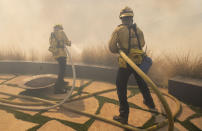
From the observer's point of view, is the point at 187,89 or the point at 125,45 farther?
the point at 187,89

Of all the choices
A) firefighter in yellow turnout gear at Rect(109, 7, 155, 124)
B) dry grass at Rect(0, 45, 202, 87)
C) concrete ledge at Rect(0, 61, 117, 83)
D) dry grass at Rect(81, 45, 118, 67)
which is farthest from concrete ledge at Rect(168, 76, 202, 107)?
dry grass at Rect(81, 45, 118, 67)

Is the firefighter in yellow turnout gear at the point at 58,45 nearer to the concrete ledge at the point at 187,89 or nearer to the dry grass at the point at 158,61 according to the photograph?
the dry grass at the point at 158,61

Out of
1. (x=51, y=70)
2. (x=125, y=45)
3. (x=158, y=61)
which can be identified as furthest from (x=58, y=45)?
(x=158, y=61)

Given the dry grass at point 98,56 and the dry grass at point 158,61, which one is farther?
the dry grass at point 98,56

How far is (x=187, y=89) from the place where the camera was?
335 centimetres

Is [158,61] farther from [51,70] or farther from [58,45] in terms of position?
[51,70]

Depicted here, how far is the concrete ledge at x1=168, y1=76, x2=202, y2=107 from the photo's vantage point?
3.18m

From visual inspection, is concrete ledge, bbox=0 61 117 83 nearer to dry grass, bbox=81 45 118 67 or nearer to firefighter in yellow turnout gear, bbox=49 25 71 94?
dry grass, bbox=81 45 118 67

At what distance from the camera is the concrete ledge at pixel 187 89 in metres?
3.18

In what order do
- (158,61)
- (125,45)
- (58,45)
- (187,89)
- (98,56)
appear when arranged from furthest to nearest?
(98,56), (158,61), (58,45), (187,89), (125,45)

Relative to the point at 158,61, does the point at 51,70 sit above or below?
below

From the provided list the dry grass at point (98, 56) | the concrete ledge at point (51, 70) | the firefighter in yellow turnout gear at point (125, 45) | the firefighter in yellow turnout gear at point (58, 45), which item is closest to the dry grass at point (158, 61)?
the dry grass at point (98, 56)

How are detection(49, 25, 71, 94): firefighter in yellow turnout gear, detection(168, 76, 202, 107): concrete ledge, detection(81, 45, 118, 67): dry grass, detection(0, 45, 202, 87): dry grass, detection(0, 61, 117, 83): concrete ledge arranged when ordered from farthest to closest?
1. detection(81, 45, 118, 67): dry grass
2. detection(0, 61, 117, 83): concrete ledge
3. detection(49, 25, 71, 94): firefighter in yellow turnout gear
4. detection(0, 45, 202, 87): dry grass
5. detection(168, 76, 202, 107): concrete ledge

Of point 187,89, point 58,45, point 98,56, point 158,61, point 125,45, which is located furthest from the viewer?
point 98,56
